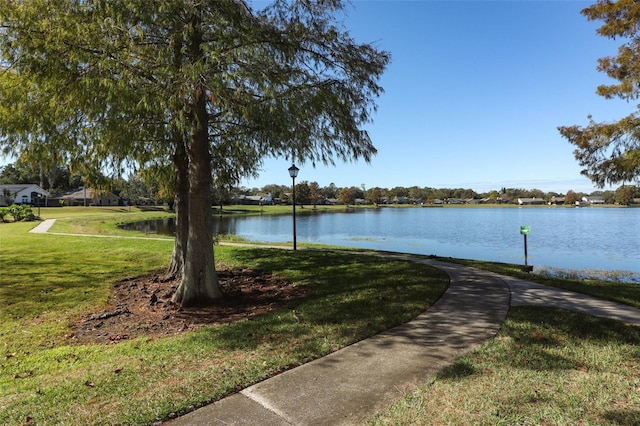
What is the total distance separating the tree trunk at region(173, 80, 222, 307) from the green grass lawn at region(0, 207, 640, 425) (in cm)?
202

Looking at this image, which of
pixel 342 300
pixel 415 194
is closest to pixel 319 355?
pixel 342 300

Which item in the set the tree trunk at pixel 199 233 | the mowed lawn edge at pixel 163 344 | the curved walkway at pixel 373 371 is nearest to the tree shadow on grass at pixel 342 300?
the mowed lawn edge at pixel 163 344

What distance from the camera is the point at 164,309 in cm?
759

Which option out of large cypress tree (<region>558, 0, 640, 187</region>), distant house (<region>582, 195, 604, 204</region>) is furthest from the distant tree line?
large cypress tree (<region>558, 0, 640, 187</region>)

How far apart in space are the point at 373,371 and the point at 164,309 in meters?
5.20

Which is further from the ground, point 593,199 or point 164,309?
point 593,199

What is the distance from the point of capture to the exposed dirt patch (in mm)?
6277

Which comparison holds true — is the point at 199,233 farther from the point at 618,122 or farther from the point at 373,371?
the point at 618,122

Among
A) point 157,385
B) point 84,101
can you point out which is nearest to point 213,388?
point 157,385

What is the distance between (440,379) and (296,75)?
18.9 ft

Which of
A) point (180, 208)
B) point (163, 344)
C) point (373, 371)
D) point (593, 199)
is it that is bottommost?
point (163, 344)

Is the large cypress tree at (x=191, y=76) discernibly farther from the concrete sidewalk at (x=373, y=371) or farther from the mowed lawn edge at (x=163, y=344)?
the concrete sidewalk at (x=373, y=371)

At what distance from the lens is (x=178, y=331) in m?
6.02

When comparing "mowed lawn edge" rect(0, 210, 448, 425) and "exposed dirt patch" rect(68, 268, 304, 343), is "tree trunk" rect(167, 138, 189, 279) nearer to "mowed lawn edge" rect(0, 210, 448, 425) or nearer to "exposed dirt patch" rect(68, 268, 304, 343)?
"exposed dirt patch" rect(68, 268, 304, 343)
